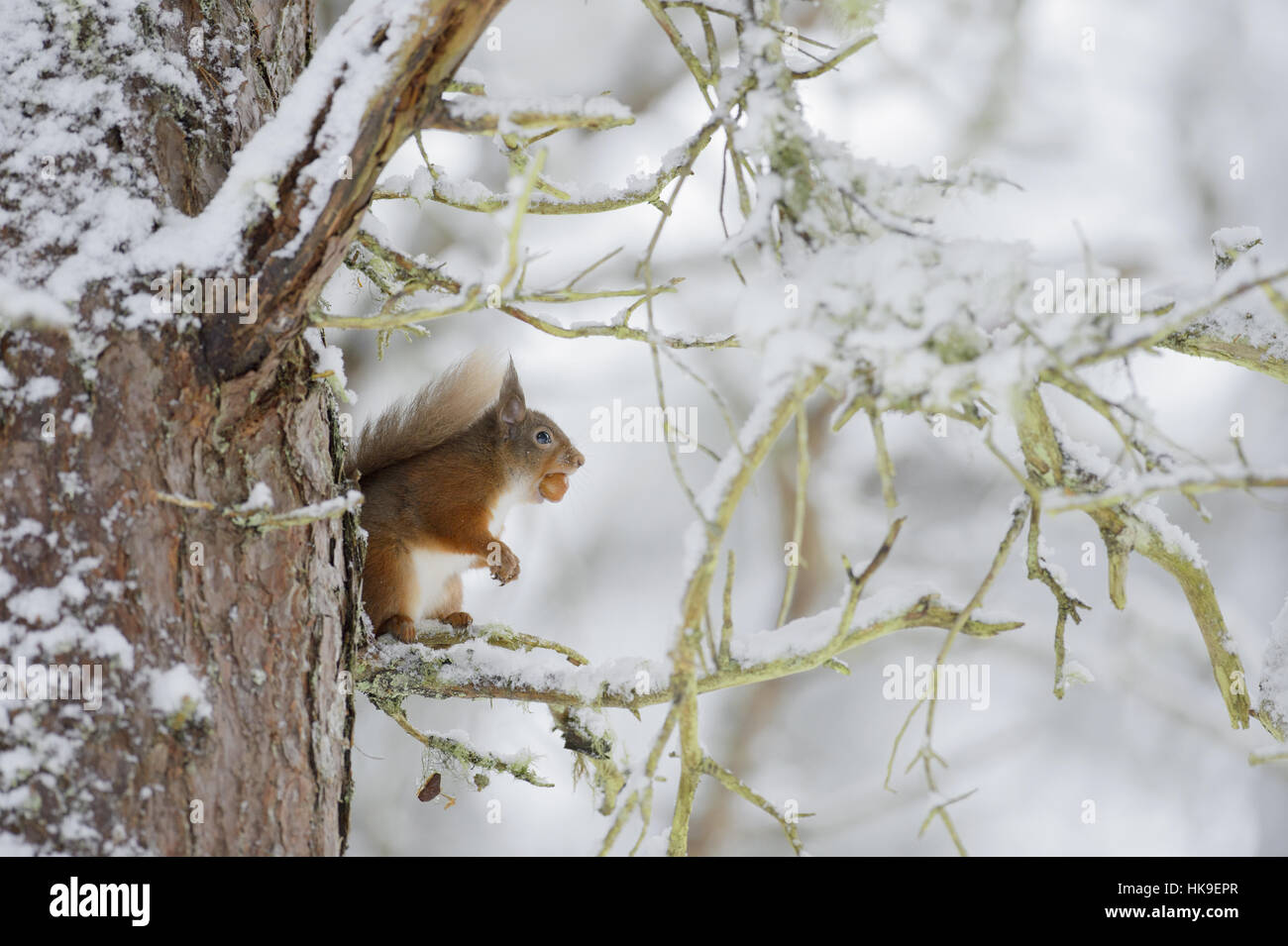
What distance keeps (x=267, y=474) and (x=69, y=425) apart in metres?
0.24

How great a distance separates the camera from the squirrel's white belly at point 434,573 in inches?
94.4

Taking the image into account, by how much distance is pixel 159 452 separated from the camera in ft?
4.16

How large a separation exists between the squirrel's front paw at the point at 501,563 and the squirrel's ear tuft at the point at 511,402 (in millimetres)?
445

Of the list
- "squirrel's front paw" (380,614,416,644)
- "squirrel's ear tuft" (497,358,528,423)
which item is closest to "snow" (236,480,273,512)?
"squirrel's front paw" (380,614,416,644)

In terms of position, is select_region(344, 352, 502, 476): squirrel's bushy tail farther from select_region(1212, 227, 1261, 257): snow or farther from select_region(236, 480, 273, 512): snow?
select_region(1212, 227, 1261, 257): snow

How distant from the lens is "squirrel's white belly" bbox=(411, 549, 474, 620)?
2.40 m

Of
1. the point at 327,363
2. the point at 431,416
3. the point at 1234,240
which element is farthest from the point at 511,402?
the point at 1234,240

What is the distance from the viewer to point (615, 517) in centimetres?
812

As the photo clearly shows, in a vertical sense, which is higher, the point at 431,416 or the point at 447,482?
the point at 431,416

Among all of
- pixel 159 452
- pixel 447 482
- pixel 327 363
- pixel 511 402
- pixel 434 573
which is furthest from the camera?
pixel 511 402

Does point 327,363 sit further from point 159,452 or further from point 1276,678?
point 1276,678

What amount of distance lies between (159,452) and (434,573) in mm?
1227

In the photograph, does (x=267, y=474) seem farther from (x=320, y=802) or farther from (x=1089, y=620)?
(x=1089, y=620)

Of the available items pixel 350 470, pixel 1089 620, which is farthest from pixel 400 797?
pixel 350 470
